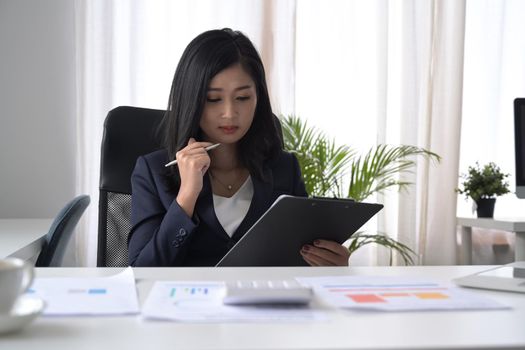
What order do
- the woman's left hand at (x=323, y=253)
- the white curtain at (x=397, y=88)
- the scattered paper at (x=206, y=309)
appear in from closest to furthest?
the scattered paper at (x=206, y=309) < the woman's left hand at (x=323, y=253) < the white curtain at (x=397, y=88)

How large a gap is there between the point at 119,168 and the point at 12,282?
3.79 feet

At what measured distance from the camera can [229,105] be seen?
1713 millimetres

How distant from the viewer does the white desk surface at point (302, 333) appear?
2.00ft

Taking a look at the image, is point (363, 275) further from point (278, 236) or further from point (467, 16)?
point (467, 16)

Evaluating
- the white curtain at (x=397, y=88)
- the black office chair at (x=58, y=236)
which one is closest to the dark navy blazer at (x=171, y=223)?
the black office chair at (x=58, y=236)

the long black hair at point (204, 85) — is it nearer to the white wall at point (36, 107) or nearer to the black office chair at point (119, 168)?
the black office chair at point (119, 168)

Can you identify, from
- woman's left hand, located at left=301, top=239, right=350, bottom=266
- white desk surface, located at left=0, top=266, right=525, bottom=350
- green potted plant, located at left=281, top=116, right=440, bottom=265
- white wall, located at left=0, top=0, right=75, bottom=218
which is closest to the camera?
white desk surface, located at left=0, top=266, right=525, bottom=350

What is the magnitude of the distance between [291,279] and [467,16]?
354 cm

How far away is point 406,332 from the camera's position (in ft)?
2.19

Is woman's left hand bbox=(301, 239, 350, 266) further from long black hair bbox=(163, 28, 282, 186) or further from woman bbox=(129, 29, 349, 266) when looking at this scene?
long black hair bbox=(163, 28, 282, 186)

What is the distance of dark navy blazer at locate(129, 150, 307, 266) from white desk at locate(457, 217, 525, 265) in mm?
1599

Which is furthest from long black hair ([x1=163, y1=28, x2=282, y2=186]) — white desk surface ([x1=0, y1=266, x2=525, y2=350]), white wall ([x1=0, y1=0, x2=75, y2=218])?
white wall ([x1=0, y1=0, x2=75, y2=218])

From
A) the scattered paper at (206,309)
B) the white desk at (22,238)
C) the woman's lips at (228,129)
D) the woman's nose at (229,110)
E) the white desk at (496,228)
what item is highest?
the woman's nose at (229,110)

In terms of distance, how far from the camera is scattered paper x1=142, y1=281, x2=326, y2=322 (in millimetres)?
711
